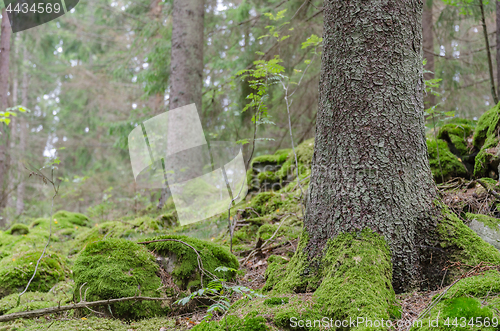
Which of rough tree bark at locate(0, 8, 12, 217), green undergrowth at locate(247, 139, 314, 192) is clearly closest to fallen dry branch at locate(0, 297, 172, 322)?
green undergrowth at locate(247, 139, 314, 192)

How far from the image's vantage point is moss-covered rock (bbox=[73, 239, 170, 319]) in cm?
255

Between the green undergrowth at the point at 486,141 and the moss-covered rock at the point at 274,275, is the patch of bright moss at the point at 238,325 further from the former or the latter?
the green undergrowth at the point at 486,141

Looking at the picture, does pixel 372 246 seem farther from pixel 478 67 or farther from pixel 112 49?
pixel 112 49

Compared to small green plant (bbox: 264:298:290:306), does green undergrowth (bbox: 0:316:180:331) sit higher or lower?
lower

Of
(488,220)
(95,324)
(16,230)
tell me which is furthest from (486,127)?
(16,230)

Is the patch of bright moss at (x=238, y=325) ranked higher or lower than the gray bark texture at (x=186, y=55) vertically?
lower

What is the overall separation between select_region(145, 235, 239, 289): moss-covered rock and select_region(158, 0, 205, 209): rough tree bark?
14.0 ft

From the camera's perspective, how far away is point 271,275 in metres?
2.73

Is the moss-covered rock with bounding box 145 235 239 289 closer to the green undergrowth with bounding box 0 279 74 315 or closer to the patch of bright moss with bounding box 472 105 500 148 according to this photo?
the green undergrowth with bounding box 0 279 74 315

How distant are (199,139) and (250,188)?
2.01m

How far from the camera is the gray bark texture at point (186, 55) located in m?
7.04

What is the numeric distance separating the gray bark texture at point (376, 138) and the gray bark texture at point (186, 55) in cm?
501

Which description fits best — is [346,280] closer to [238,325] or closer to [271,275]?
[238,325]

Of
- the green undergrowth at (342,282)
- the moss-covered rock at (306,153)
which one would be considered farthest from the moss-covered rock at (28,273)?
the moss-covered rock at (306,153)
